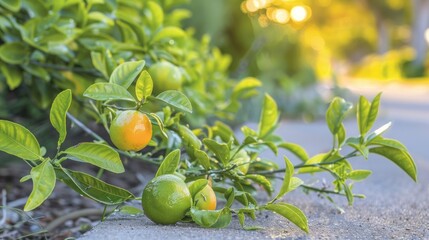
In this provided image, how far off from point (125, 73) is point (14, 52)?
0.73m

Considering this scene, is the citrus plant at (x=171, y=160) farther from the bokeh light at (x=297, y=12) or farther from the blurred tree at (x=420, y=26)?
the blurred tree at (x=420, y=26)

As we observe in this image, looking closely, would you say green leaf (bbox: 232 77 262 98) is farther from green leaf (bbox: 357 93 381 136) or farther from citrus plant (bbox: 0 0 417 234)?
green leaf (bbox: 357 93 381 136)

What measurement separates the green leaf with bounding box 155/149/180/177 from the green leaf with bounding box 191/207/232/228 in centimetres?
12

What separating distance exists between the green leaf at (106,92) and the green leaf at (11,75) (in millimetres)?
792

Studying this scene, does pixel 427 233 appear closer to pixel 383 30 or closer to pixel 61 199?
pixel 61 199

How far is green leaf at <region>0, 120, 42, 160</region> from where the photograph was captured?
1354mm

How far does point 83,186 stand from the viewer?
1565 millimetres

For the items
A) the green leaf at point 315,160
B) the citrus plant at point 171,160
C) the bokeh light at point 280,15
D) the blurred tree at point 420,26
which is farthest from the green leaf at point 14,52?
the blurred tree at point 420,26

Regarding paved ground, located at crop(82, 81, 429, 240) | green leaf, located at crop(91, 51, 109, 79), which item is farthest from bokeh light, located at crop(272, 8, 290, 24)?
green leaf, located at crop(91, 51, 109, 79)

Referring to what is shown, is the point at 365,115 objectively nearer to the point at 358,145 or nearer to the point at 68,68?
the point at 358,145

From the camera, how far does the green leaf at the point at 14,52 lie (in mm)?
2039

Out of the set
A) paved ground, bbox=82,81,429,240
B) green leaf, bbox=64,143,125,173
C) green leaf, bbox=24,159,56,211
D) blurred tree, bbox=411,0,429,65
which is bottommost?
Result: blurred tree, bbox=411,0,429,65

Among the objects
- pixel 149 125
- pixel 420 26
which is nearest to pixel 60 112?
pixel 149 125

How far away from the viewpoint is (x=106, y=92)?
4.62ft
